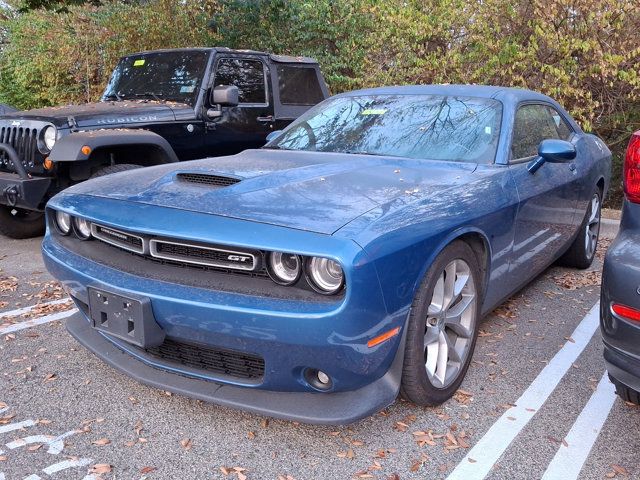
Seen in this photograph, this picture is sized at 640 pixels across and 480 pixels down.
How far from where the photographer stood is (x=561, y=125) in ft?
16.0

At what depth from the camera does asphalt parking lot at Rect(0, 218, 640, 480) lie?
8.02 feet

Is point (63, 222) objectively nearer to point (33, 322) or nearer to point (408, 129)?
point (33, 322)

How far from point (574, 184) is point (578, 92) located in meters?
4.48

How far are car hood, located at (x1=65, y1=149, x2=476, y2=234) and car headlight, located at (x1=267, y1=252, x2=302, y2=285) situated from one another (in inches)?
5.3

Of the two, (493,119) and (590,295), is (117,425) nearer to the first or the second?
(493,119)

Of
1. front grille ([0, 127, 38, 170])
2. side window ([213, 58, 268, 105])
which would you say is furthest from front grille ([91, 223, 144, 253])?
side window ([213, 58, 268, 105])

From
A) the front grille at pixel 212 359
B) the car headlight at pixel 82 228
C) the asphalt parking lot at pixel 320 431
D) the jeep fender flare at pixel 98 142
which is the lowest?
the asphalt parking lot at pixel 320 431

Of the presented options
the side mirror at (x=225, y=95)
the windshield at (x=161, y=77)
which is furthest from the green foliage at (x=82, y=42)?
the side mirror at (x=225, y=95)

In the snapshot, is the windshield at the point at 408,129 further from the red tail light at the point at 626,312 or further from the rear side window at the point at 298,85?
the rear side window at the point at 298,85

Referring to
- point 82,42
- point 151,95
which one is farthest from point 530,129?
point 82,42

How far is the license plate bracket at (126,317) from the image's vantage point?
2.43 metres

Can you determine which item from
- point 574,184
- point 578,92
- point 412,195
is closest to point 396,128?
point 412,195

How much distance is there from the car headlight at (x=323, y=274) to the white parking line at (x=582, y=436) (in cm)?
114

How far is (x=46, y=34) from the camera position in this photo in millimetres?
13109
